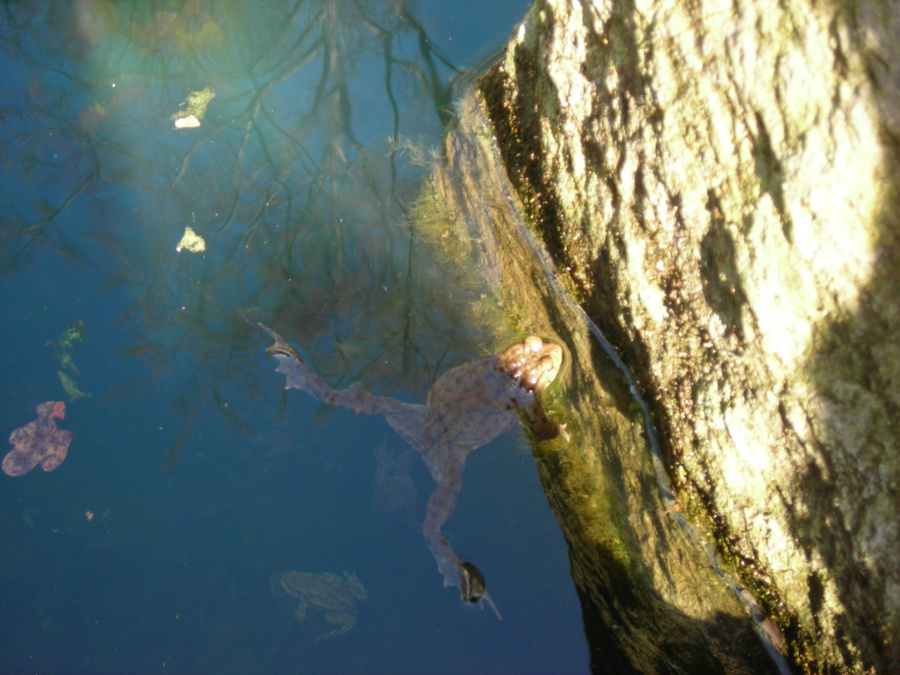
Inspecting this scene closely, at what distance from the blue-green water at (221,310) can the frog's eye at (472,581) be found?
0.07 meters

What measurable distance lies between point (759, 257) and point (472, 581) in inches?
120

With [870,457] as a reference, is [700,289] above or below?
above

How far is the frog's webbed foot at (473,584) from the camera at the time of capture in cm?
380

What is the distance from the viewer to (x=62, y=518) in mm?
4320

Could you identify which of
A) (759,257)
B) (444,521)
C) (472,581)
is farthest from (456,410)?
(759,257)

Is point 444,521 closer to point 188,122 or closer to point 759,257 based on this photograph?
point 759,257

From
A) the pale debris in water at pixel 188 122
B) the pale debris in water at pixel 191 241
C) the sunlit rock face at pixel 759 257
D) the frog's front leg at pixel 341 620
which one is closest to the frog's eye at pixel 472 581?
the frog's front leg at pixel 341 620

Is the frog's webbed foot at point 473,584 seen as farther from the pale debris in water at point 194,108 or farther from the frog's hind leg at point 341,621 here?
the pale debris in water at point 194,108

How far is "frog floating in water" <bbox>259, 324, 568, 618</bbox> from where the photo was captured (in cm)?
347

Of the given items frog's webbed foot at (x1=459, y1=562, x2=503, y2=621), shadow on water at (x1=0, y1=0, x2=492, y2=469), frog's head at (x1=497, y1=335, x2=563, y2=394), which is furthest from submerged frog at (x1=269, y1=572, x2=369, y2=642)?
frog's head at (x1=497, y1=335, x2=563, y2=394)

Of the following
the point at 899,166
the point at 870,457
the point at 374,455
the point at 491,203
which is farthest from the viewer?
the point at 374,455

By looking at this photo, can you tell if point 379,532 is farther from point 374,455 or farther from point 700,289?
point 700,289

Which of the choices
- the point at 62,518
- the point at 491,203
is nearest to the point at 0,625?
the point at 62,518

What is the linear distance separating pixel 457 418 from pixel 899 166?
9.29 ft
